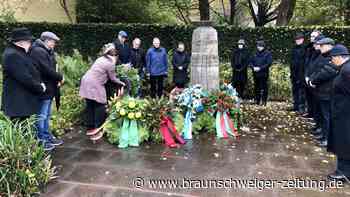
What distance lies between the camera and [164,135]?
6000mm

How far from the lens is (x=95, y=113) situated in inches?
247

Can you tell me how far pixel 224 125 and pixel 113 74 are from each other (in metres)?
2.30

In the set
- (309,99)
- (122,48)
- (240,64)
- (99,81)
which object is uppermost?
(122,48)

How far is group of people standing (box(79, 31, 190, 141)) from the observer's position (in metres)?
6.01

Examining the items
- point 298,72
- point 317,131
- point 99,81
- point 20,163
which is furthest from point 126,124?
Result: point 298,72

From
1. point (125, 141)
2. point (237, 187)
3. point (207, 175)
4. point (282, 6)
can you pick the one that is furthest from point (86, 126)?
point (282, 6)

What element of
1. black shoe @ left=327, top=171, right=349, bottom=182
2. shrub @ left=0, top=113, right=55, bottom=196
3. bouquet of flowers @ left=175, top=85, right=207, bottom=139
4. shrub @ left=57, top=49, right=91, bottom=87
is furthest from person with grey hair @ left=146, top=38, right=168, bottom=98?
black shoe @ left=327, top=171, right=349, bottom=182

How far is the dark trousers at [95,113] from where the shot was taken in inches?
246

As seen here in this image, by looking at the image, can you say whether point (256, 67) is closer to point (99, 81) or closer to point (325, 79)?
point (325, 79)

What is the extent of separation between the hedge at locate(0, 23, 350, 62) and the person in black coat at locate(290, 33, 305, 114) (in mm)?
3553

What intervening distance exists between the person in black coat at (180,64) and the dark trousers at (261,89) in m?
1.90

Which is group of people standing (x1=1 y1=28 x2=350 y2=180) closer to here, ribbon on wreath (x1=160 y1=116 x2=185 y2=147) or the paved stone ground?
the paved stone ground

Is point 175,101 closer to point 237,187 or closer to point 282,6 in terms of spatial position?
point 237,187

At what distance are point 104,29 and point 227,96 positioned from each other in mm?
8140
